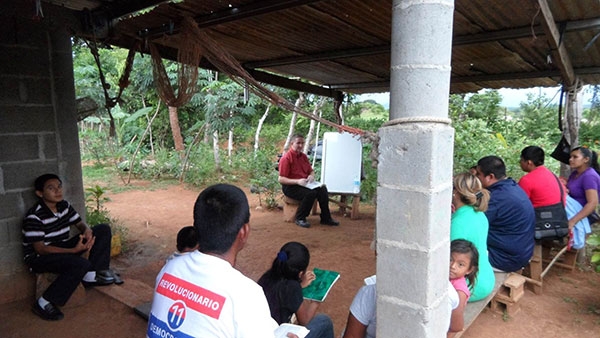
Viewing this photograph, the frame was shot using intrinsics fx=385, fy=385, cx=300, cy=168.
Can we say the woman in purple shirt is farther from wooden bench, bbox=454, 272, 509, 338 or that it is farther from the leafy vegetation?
the leafy vegetation

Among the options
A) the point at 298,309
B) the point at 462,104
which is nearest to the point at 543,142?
the point at 462,104

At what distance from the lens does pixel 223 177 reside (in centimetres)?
1105

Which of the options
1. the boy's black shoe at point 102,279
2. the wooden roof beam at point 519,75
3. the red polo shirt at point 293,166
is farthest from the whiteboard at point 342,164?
the boy's black shoe at point 102,279

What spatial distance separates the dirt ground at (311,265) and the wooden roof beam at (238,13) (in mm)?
2466

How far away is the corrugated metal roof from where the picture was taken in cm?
321

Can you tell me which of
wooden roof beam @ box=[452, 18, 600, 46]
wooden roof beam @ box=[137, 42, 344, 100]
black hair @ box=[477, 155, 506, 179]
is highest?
wooden roof beam @ box=[452, 18, 600, 46]

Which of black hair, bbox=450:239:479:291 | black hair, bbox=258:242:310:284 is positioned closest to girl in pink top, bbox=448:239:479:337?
black hair, bbox=450:239:479:291

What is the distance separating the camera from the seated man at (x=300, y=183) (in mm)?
6398

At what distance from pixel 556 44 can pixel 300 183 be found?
3.94 meters

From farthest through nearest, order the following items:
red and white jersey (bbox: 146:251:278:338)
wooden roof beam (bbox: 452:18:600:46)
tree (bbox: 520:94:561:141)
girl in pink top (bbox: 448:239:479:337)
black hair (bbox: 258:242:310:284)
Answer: tree (bbox: 520:94:561:141) → wooden roof beam (bbox: 452:18:600:46) → black hair (bbox: 258:242:310:284) → girl in pink top (bbox: 448:239:479:337) → red and white jersey (bbox: 146:251:278:338)

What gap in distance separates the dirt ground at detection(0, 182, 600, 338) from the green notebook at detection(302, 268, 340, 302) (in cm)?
59

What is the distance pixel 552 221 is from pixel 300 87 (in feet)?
12.9

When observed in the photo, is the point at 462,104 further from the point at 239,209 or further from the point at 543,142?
the point at 239,209

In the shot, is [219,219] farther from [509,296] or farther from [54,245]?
[509,296]
